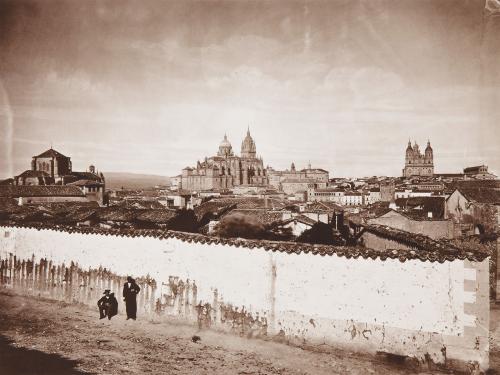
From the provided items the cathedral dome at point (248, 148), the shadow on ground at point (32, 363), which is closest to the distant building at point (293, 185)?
the cathedral dome at point (248, 148)

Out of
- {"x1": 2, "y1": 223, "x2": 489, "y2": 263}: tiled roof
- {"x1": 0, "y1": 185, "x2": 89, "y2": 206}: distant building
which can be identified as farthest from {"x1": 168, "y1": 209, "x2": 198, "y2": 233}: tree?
{"x1": 0, "y1": 185, "x2": 89, "y2": 206}: distant building

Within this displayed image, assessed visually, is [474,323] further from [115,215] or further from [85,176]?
[85,176]

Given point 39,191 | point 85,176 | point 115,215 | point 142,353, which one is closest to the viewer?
point 142,353

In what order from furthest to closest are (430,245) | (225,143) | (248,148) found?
(248,148)
(225,143)
(430,245)

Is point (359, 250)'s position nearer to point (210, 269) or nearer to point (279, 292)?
point (279, 292)

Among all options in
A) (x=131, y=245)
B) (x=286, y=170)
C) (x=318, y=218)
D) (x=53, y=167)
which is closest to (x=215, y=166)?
(x=286, y=170)

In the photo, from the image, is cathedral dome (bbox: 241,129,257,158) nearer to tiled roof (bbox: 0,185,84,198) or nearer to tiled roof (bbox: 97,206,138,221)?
tiled roof (bbox: 0,185,84,198)

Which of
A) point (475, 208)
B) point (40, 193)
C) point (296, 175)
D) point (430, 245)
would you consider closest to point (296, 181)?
point (296, 175)
